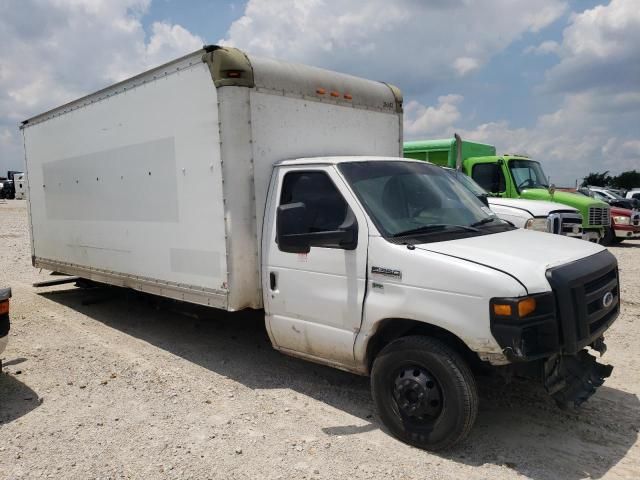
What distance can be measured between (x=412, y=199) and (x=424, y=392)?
5.45 ft

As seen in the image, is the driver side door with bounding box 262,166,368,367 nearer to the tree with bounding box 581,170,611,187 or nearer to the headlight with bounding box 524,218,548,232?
the headlight with bounding box 524,218,548,232

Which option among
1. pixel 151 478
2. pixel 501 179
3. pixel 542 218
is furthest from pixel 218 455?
pixel 501 179

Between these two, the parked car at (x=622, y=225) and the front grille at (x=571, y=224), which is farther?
the parked car at (x=622, y=225)

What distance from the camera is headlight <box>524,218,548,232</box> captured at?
31.6 ft

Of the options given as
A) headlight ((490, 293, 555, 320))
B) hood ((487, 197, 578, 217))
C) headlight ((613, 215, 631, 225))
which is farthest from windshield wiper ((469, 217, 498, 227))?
headlight ((613, 215, 631, 225))

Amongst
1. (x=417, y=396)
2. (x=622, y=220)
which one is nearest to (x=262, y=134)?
(x=417, y=396)

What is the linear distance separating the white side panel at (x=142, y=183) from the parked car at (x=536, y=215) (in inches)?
208

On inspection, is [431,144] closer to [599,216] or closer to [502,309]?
[599,216]

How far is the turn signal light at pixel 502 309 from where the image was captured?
348cm

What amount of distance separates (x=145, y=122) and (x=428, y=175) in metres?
3.28

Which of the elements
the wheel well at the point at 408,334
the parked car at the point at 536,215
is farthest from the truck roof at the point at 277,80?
the parked car at the point at 536,215

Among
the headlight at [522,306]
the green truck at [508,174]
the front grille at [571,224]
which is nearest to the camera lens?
the headlight at [522,306]

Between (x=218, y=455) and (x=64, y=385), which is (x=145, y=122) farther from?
(x=218, y=455)

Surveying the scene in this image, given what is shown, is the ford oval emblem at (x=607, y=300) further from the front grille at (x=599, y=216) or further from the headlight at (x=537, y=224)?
the front grille at (x=599, y=216)
